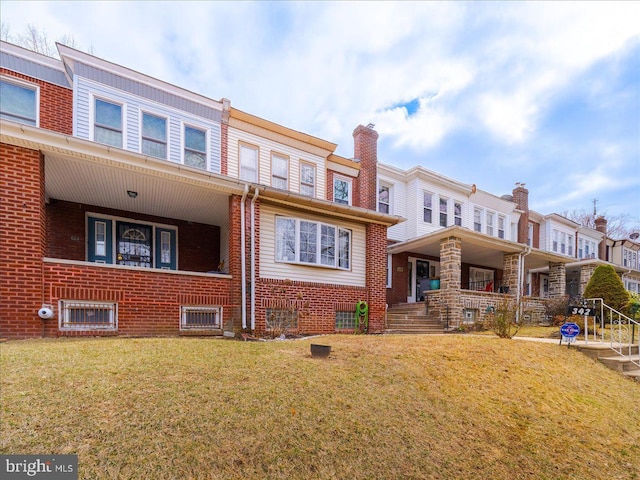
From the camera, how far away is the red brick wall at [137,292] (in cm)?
626

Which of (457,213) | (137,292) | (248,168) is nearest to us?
(137,292)

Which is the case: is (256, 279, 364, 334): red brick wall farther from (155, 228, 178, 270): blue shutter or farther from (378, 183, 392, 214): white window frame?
(378, 183, 392, 214): white window frame

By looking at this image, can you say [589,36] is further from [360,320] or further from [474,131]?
[474,131]

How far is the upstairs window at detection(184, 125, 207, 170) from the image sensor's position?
1016 centimetres

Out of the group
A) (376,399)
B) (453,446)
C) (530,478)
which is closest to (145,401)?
(376,399)

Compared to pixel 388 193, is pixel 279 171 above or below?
above

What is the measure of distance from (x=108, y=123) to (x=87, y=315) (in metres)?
5.63

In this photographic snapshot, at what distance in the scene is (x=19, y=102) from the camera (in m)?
8.34

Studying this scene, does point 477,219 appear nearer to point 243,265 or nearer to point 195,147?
point 243,265

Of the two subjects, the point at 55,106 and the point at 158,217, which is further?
the point at 158,217

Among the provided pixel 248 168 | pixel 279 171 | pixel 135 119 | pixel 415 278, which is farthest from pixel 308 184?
pixel 415 278

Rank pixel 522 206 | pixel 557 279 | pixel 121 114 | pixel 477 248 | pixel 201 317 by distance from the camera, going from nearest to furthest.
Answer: pixel 201 317 → pixel 121 114 → pixel 477 248 → pixel 557 279 → pixel 522 206

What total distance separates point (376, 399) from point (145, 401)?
8.20 feet

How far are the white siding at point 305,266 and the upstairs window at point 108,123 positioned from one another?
4.64 meters
